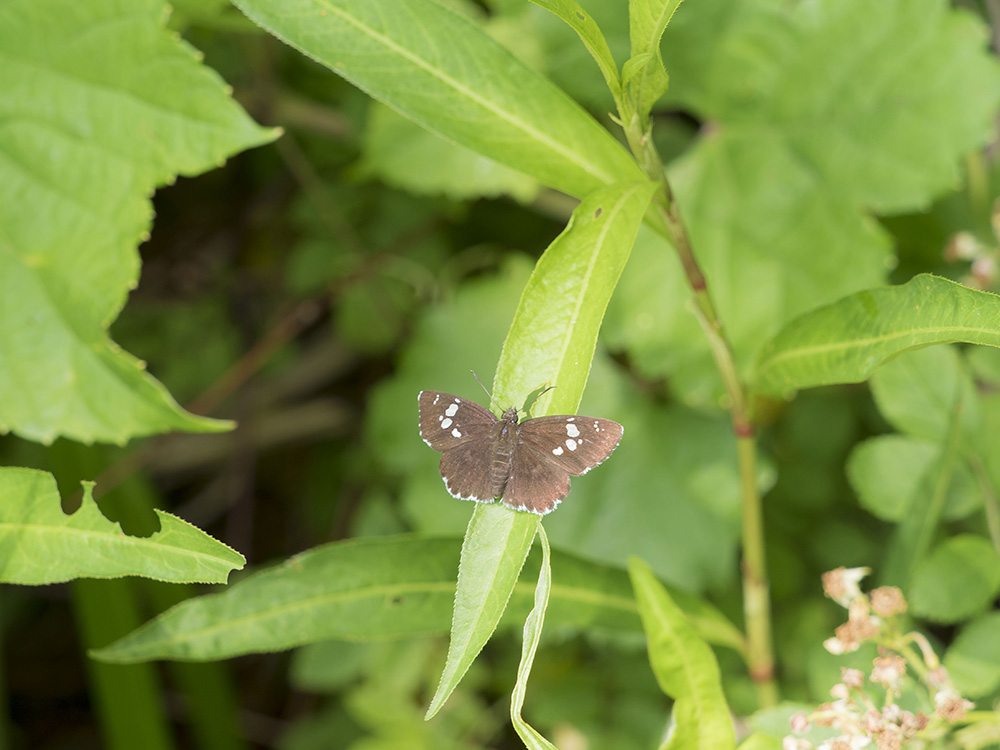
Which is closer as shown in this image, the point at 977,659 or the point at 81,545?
the point at 81,545

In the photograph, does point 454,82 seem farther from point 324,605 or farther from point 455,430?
point 324,605

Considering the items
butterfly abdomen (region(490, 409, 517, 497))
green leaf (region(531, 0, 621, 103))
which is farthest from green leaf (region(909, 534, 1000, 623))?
green leaf (region(531, 0, 621, 103))

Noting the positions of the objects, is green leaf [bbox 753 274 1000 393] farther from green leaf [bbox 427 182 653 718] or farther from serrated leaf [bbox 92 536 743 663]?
serrated leaf [bbox 92 536 743 663]

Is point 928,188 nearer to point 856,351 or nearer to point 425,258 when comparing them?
point 856,351

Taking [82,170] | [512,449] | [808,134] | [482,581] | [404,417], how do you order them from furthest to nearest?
[404,417]
[808,134]
[82,170]
[512,449]
[482,581]

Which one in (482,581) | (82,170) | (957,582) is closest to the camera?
(482,581)

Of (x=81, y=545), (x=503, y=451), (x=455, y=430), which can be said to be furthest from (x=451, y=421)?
(x=81, y=545)

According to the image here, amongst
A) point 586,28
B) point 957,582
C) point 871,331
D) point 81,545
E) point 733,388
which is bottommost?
point 81,545
